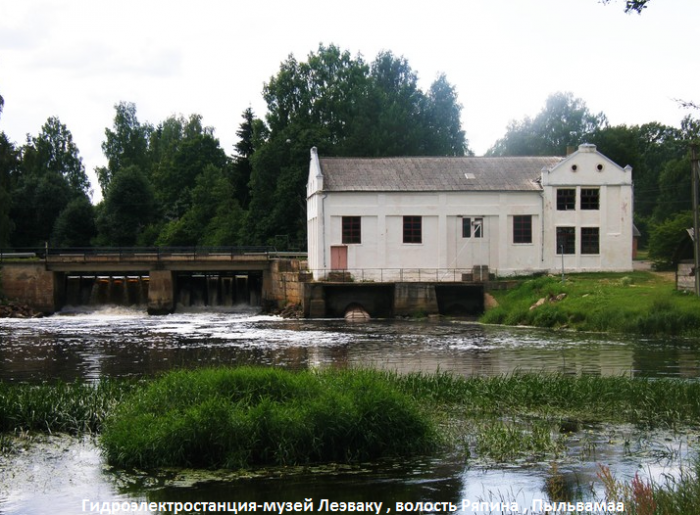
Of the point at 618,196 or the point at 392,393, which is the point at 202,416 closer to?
→ the point at 392,393

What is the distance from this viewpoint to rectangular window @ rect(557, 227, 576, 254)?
169 feet

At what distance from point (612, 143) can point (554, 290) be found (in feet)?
142

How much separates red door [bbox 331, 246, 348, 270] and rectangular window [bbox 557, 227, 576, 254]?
11.9 metres

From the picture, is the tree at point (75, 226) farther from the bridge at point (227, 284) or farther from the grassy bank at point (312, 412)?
the grassy bank at point (312, 412)

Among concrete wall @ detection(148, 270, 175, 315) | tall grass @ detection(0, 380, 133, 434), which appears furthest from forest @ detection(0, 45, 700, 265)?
tall grass @ detection(0, 380, 133, 434)

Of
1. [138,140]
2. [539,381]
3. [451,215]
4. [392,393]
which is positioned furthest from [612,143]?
[392,393]

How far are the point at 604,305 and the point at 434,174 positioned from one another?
16.3 m

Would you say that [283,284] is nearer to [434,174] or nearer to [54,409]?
[434,174]

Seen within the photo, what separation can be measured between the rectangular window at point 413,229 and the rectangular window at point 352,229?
2530 millimetres

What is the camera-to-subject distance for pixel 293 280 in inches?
Result: 2079

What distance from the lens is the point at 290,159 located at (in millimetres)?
75438

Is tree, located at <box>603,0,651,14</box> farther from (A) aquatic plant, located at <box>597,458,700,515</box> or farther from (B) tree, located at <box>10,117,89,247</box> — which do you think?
(B) tree, located at <box>10,117,89,247</box>

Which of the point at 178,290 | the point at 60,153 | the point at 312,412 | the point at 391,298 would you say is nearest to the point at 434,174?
the point at 391,298

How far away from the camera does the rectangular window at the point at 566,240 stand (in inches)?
2030
